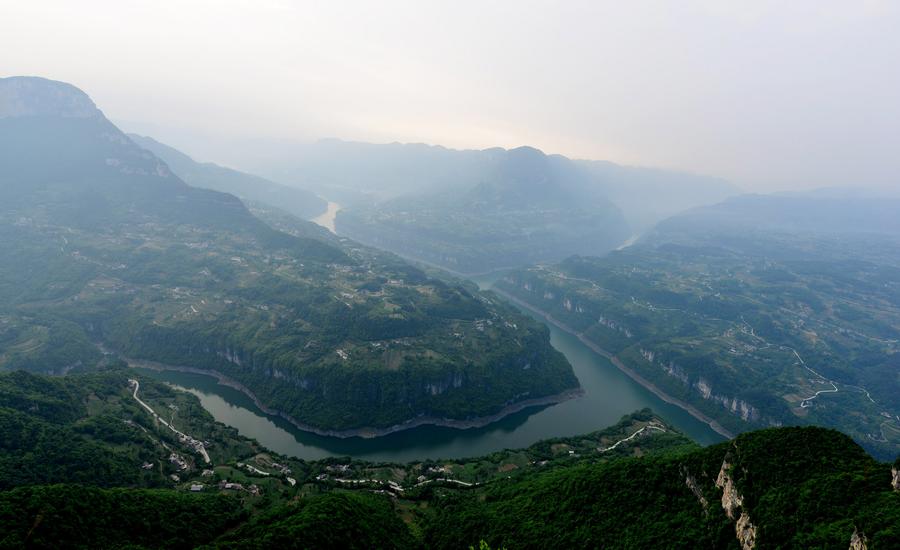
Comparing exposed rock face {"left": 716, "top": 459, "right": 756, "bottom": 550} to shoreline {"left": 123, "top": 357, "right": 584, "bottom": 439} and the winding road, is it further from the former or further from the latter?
the winding road

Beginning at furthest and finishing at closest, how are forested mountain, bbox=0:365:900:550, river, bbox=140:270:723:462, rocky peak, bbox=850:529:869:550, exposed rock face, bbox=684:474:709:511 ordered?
1. river, bbox=140:270:723:462
2. exposed rock face, bbox=684:474:709:511
3. forested mountain, bbox=0:365:900:550
4. rocky peak, bbox=850:529:869:550

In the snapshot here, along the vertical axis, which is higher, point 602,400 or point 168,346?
point 168,346

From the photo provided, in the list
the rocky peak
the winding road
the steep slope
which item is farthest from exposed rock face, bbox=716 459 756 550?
the winding road

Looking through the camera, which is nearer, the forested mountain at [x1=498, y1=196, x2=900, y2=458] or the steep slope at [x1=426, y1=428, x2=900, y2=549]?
the steep slope at [x1=426, y1=428, x2=900, y2=549]

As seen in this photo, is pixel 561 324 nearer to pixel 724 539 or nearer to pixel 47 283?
pixel 724 539

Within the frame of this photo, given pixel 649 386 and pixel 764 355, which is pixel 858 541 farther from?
pixel 764 355

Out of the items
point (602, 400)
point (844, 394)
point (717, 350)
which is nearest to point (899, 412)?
point (844, 394)

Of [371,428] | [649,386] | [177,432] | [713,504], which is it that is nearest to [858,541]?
[713,504]
